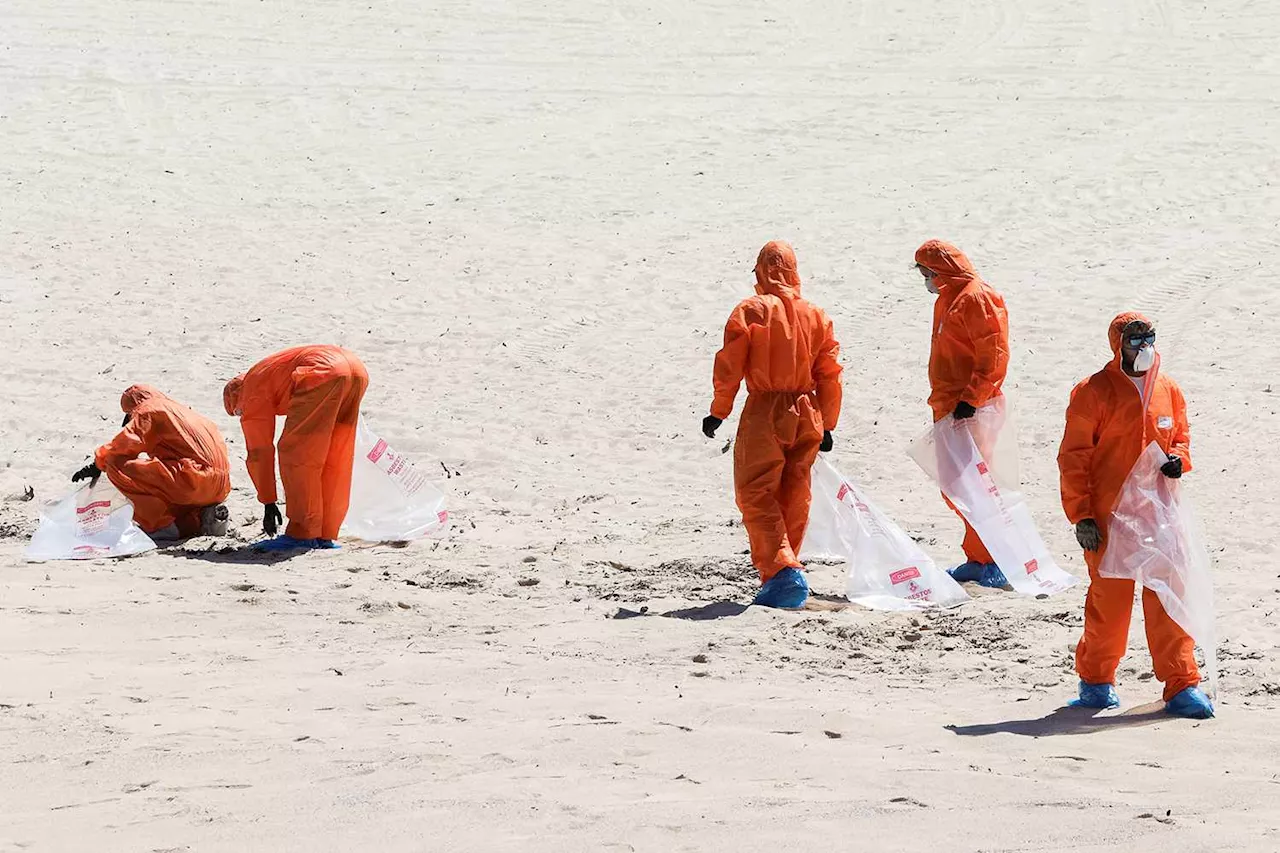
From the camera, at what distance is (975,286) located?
8406 mm

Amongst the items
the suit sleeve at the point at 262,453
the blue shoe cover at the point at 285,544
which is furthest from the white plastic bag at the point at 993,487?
the suit sleeve at the point at 262,453

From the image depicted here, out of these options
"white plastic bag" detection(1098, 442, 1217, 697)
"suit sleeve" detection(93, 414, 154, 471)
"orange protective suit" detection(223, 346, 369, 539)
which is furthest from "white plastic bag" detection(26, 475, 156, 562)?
"white plastic bag" detection(1098, 442, 1217, 697)

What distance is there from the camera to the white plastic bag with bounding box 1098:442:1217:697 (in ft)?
20.1

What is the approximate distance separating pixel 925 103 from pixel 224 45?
754 centimetres

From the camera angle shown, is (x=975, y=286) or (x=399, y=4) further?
(x=399, y=4)

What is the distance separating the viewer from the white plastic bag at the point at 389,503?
9367mm

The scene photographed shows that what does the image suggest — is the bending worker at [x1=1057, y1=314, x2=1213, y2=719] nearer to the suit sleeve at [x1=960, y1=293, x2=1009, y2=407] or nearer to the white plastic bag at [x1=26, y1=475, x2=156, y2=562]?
the suit sleeve at [x1=960, y1=293, x2=1009, y2=407]

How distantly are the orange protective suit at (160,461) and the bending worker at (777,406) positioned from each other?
9.13ft

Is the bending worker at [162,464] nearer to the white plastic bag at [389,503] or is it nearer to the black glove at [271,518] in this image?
the black glove at [271,518]

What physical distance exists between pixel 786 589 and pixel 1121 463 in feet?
6.56

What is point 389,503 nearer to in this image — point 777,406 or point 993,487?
point 777,406

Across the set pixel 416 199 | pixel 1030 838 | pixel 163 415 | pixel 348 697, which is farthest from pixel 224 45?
pixel 1030 838

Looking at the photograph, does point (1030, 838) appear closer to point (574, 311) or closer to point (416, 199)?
point (574, 311)

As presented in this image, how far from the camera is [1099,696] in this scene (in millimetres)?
6379
